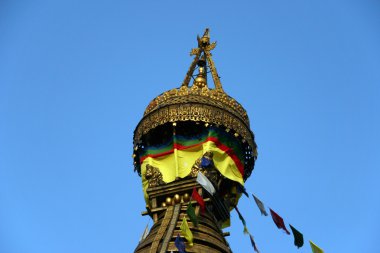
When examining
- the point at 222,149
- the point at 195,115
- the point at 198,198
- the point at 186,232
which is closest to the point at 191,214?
the point at 186,232

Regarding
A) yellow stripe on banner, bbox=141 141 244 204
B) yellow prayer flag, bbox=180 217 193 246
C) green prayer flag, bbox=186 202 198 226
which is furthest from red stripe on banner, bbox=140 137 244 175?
yellow prayer flag, bbox=180 217 193 246

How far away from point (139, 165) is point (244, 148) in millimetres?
4241

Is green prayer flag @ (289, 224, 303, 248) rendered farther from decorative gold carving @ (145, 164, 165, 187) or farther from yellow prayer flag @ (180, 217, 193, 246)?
decorative gold carving @ (145, 164, 165, 187)

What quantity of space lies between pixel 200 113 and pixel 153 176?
302 centimetres

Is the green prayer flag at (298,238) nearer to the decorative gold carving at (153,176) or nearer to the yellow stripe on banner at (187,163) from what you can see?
the yellow stripe on banner at (187,163)

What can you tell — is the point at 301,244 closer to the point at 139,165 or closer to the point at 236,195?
the point at 236,195

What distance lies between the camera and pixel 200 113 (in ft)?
108

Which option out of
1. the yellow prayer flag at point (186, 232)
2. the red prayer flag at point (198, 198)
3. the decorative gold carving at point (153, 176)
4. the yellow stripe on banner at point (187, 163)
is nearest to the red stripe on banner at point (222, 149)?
the yellow stripe on banner at point (187, 163)

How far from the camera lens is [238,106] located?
3438 centimetres

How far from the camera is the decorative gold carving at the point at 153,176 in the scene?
32156 millimetres

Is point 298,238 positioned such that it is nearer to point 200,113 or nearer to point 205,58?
point 200,113

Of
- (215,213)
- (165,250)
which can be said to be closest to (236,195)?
(215,213)

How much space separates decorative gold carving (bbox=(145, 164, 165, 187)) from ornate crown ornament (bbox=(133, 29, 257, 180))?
139cm

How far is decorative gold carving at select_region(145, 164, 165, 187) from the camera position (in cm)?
3216
